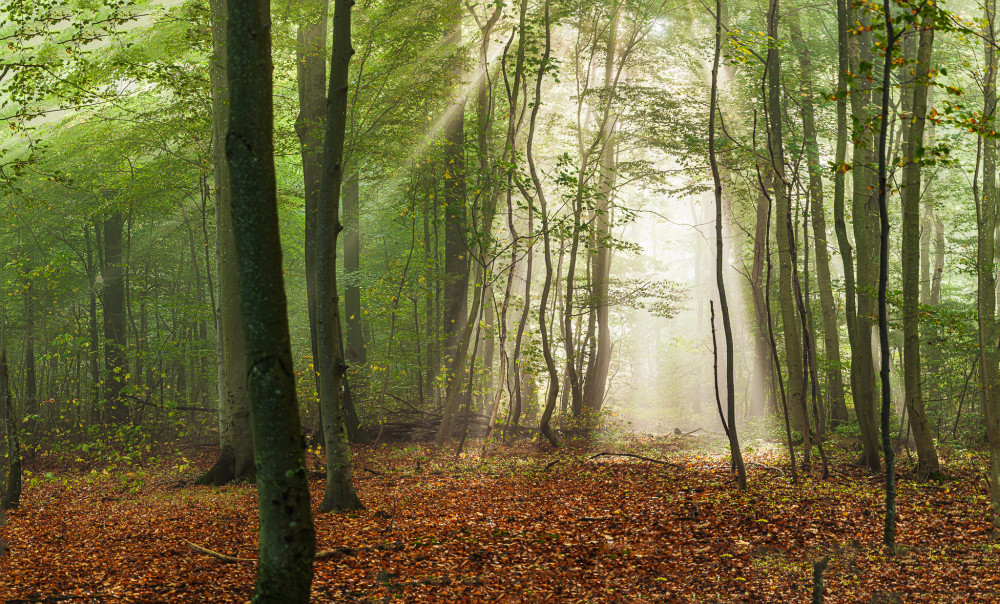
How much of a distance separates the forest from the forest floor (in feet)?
0.17

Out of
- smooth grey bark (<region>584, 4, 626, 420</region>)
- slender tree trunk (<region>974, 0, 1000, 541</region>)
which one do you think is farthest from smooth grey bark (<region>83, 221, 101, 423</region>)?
slender tree trunk (<region>974, 0, 1000, 541</region>)

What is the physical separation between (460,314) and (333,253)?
27.8ft

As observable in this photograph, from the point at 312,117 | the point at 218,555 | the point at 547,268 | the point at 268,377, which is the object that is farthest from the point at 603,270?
the point at 268,377

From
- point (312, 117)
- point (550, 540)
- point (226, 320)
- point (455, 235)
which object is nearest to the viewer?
point (550, 540)

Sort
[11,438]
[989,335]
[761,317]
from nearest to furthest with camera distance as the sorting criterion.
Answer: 1. [11,438]
2. [989,335]
3. [761,317]

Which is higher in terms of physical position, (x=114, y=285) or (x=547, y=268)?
(x=114, y=285)

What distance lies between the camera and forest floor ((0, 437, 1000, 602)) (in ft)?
17.1

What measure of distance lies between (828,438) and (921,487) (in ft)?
18.1

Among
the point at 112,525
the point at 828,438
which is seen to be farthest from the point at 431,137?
the point at 828,438

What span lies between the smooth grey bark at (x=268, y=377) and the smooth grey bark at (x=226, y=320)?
6.60 m

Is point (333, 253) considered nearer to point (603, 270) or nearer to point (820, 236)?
point (603, 270)

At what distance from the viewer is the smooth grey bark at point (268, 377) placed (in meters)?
3.46

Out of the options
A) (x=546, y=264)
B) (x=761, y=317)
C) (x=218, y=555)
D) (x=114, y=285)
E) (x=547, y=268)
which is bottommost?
(x=218, y=555)

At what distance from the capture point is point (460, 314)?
15922 millimetres
